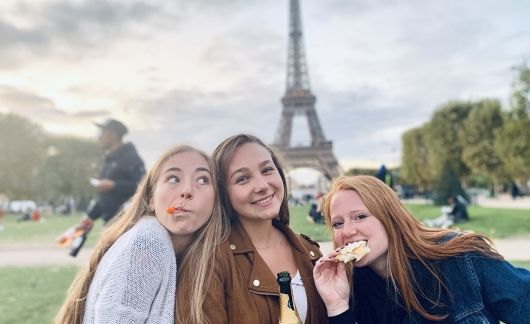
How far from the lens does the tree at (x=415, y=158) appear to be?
1864 inches

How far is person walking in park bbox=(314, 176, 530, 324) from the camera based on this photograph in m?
2.52

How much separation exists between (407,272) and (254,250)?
0.84 m

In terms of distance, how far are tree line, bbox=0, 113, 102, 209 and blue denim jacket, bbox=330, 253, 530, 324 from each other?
43436 millimetres

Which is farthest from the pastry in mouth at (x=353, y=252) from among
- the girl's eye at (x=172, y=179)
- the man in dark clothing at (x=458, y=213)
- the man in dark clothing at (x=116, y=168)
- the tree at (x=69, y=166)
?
the tree at (x=69, y=166)

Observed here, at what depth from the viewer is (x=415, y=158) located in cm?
4803

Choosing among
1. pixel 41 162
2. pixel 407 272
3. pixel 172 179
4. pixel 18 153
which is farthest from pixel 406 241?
pixel 41 162

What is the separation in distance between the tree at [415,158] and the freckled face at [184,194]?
45.9m

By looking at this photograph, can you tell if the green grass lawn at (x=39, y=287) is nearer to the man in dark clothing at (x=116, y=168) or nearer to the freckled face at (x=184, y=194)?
the freckled face at (x=184, y=194)

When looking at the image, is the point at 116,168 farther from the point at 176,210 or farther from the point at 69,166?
the point at 69,166

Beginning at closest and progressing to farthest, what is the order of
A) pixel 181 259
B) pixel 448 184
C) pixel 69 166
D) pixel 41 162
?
pixel 181 259 → pixel 448 184 → pixel 41 162 → pixel 69 166

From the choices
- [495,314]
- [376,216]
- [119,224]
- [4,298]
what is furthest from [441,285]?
[4,298]

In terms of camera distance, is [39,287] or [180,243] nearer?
[180,243]

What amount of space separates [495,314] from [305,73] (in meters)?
52.4

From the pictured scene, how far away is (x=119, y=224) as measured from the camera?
9.04ft
